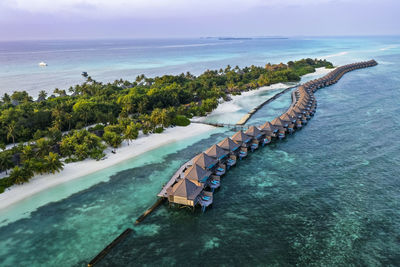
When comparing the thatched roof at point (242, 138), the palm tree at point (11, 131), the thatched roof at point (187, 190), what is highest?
the palm tree at point (11, 131)

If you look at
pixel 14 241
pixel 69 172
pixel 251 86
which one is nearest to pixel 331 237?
pixel 14 241

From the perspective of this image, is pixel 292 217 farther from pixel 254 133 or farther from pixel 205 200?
pixel 254 133

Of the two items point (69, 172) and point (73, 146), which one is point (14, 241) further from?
point (73, 146)

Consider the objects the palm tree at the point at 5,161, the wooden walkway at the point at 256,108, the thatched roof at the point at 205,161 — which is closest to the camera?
the palm tree at the point at 5,161

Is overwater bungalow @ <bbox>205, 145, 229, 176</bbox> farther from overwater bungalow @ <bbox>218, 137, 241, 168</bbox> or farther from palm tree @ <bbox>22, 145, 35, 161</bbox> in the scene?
palm tree @ <bbox>22, 145, 35, 161</bbox>

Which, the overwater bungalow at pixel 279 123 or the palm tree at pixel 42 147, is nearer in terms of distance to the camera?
the palm tree at pixel 42 147

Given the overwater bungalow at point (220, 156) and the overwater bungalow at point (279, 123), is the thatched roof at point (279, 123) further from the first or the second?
the overwater bungalow at point (220, 156)

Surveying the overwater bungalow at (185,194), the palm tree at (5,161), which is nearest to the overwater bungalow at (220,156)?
the overwater bungalow at (185,194)
